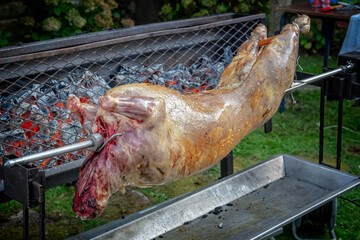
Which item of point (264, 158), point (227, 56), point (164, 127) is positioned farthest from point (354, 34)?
point (164, 127)

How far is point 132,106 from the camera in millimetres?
1629

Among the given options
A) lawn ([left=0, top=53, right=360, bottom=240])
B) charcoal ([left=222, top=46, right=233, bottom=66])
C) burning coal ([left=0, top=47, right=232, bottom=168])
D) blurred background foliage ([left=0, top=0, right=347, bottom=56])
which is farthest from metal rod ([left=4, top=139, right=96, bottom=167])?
blurred background foliage ([left=0, top=0, right=347, bottom=56])

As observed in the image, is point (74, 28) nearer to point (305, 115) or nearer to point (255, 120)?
point (305, 115)

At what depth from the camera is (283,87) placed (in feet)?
8.04

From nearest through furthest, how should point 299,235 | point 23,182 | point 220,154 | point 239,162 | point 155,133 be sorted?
point 23,182 < point 155,133 < point 220,154 < point 299,235 < point 239,162

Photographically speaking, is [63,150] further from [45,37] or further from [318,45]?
[318,45]

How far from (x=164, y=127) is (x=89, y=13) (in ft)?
13.9

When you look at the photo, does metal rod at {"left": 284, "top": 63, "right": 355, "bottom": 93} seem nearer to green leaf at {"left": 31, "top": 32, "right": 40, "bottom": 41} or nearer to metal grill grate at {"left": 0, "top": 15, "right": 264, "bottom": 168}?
metal grill grate at {"left": 0, "top": 15, "right": 264, "bottom": 168}

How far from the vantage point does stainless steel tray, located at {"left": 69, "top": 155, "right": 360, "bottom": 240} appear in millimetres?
2477

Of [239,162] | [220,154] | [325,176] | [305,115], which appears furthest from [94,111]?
[305,115]

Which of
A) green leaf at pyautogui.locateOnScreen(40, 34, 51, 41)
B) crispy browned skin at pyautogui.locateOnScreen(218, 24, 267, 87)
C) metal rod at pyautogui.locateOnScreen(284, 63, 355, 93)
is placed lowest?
green leaf at pyautogui.locateOnScreen(40, 34, 51, 41)

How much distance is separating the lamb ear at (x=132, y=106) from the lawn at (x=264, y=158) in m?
2.15

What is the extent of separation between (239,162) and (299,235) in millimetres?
1342

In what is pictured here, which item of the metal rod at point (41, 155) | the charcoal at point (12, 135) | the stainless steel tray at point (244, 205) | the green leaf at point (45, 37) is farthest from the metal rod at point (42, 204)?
the green leaf at point (45, 37)
